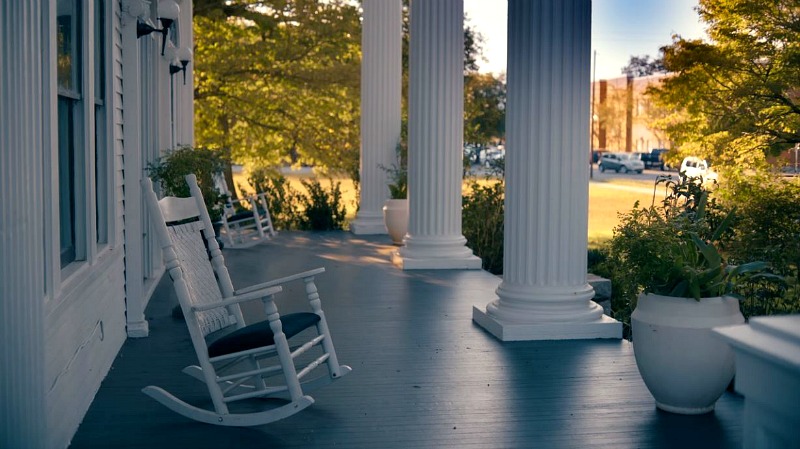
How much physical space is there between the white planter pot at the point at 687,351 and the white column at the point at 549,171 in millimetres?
1729

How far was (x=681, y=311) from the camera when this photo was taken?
172 inches

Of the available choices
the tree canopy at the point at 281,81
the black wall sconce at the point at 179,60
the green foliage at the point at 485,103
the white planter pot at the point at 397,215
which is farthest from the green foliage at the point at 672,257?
the green foliage at the point at 485,103

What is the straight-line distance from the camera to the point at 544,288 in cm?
623

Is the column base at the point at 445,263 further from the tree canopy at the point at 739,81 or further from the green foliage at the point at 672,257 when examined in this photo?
the tree canopy at the point at 739,81

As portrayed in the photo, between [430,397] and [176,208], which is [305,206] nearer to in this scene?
[176,208]

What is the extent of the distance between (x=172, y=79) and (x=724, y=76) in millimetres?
8535

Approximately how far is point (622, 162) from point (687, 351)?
3162 cm

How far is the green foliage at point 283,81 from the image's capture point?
1811 centimetres

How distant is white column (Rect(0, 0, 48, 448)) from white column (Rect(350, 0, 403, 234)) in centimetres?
988

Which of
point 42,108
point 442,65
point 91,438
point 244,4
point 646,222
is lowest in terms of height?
point 91,438

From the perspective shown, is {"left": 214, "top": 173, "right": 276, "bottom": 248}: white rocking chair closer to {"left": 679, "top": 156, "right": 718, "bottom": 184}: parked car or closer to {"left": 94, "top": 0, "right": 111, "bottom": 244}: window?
{"left": 94, "top": 0, "right": 111, "bottom": 244}: window

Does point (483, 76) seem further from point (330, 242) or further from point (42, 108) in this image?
point (42, 108)

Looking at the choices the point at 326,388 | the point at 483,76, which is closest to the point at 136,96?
the point at 326,388

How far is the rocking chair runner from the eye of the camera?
4.16 meters
